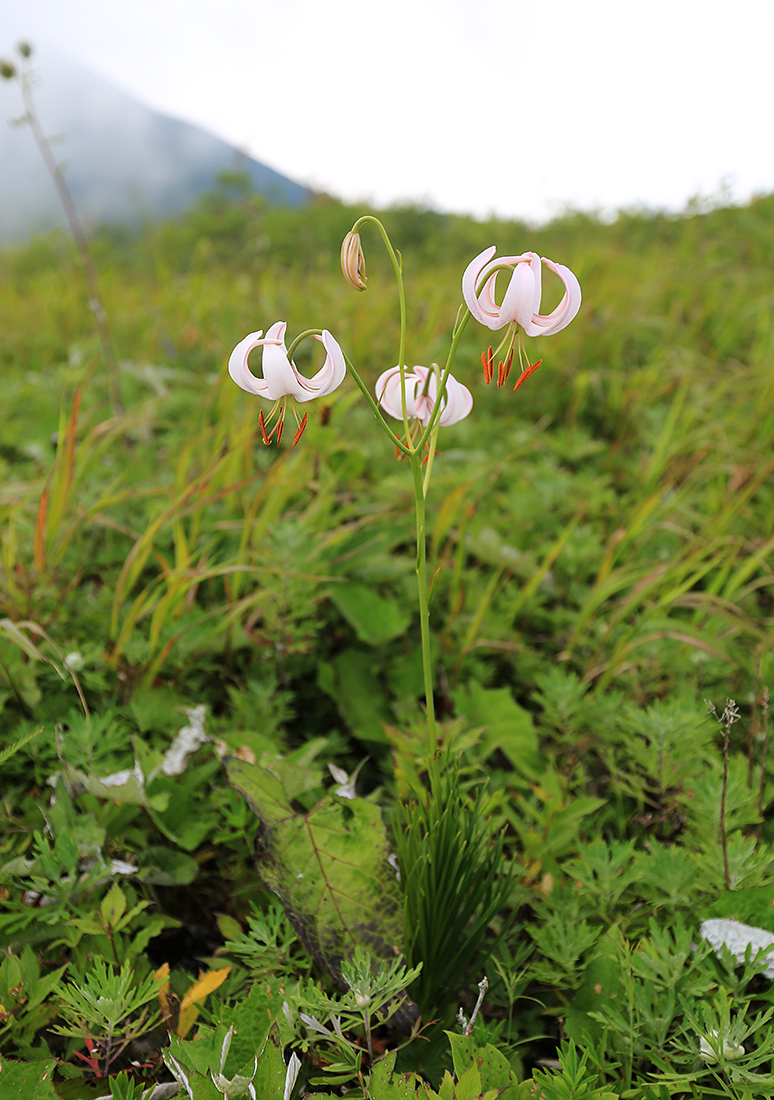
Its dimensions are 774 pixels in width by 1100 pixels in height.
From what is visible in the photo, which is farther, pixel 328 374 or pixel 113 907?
pixel 113 907

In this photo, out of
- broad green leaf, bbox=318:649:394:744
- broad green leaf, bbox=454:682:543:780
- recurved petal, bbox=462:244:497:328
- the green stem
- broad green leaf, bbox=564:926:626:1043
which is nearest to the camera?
recurved petal, bbox=462:244:497:328

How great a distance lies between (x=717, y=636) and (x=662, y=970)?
1120 millimetres

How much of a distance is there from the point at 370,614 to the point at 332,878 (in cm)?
79

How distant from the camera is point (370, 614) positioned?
1826 mm

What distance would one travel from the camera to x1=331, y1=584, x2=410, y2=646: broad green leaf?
1792 millimetres

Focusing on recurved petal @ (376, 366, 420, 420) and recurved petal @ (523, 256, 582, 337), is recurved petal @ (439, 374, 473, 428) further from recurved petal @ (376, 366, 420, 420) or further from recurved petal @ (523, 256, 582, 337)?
recurved petal @ (523, 256, 582, 337)

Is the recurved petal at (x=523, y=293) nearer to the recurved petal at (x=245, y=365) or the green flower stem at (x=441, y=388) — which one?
the green flower stem at (x=441, y=388)

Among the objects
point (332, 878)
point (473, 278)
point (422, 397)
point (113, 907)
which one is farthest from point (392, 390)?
point (113, 907)

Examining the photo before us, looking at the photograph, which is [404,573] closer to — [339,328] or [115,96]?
[339,328]

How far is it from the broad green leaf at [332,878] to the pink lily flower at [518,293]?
32.9 inches

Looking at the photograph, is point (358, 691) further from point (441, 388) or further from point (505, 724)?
point (441, 388)

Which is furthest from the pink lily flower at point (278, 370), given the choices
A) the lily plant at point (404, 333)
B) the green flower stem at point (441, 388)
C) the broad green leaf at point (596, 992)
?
the broad green leaf at point (596, 992)

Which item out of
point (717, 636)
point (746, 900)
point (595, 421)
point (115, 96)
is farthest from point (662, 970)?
point (115, 96)

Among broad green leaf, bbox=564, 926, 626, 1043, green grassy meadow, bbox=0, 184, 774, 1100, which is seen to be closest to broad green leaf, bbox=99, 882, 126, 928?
green grassy meadow, bbox=0, 184, 774, 1100
